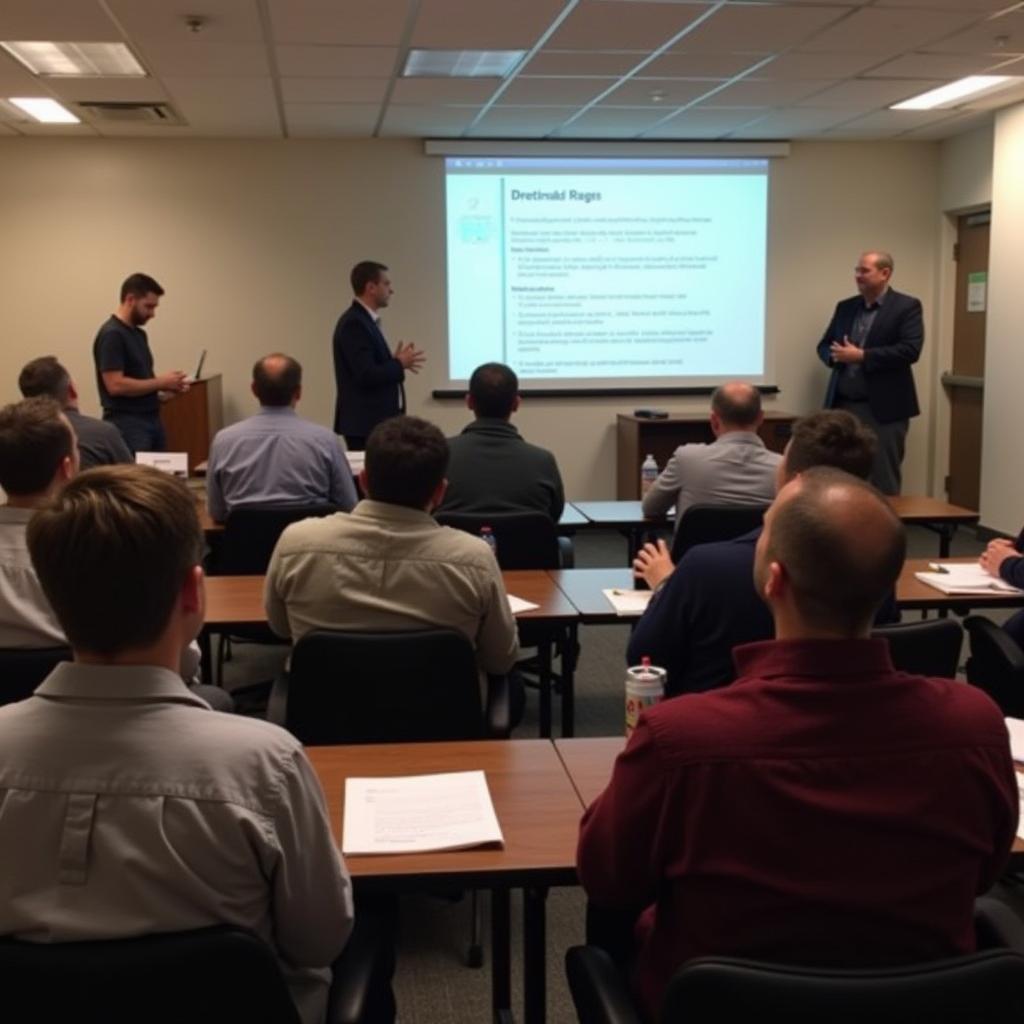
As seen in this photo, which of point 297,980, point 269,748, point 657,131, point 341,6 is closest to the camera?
point 269,748

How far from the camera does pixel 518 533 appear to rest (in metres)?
3.62

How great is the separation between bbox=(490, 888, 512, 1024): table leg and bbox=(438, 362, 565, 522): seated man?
1.71 meters

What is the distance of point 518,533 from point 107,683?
2.50m

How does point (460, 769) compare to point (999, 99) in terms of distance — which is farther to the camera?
point (999, 99)

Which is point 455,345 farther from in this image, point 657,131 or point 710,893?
point 710,893

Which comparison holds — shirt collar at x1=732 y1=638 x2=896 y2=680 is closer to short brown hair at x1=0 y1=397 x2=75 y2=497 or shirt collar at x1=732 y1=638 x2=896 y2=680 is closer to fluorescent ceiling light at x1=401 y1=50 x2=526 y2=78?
short brown hair at x1=0 y1=397 x2=75 y2=497

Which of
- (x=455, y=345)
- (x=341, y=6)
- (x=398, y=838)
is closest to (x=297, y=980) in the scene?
(x=398, y=838)

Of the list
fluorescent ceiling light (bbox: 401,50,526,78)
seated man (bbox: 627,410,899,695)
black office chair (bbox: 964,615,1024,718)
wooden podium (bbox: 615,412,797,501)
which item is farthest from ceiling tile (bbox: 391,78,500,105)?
seated man (bbox: 627,410,899,695)

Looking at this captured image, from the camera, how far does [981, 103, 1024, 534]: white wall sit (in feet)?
22.0

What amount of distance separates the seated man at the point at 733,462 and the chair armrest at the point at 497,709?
1.31 metres

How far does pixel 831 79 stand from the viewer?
19.6 feet

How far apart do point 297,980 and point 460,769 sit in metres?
0.59

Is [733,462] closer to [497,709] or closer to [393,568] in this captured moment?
[497,709]

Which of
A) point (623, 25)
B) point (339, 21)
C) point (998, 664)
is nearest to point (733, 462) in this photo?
point (998, 664)
